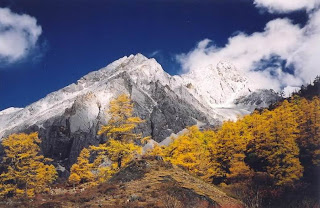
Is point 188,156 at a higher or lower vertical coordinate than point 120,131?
lower

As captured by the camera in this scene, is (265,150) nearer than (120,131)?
No

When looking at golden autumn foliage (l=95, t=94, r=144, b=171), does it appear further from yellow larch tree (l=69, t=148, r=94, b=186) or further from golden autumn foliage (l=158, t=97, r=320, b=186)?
yellow larch tree (l=69, t=148, r=94, b=186)

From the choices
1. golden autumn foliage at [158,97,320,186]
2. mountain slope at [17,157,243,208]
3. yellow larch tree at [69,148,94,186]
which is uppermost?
yellow larch tree at [69,148,94,186]

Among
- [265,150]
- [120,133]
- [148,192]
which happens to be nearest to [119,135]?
[120,133]

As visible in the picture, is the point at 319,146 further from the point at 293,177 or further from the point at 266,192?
the point at 266,192

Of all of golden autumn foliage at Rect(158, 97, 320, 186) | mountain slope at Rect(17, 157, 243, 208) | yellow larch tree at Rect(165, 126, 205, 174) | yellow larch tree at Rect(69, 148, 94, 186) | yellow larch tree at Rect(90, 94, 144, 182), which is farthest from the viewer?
yellow larch tree at Rect(69, 148, 94, 186)

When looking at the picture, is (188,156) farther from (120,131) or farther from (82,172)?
(82,172)

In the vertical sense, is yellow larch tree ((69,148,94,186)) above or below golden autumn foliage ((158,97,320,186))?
above

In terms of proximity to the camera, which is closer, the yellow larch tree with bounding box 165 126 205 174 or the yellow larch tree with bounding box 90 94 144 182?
the yellow larch tree with bounding box 90 94 144 182

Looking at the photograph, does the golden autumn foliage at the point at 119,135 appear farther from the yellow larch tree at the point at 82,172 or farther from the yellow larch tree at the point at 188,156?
the yellow larch tree at the point at 82,172

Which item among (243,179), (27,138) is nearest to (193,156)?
(243,179)

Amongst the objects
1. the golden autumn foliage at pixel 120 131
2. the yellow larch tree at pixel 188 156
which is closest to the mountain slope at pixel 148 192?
the golden autumn foliage at pixel 120 131

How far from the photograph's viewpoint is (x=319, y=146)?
134 feet

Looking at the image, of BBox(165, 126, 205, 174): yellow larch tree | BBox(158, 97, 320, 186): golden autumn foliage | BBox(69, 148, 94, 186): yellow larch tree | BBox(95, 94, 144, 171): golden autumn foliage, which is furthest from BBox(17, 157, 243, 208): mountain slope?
BBox(69, 148, 94, 186): yellow larch tree
